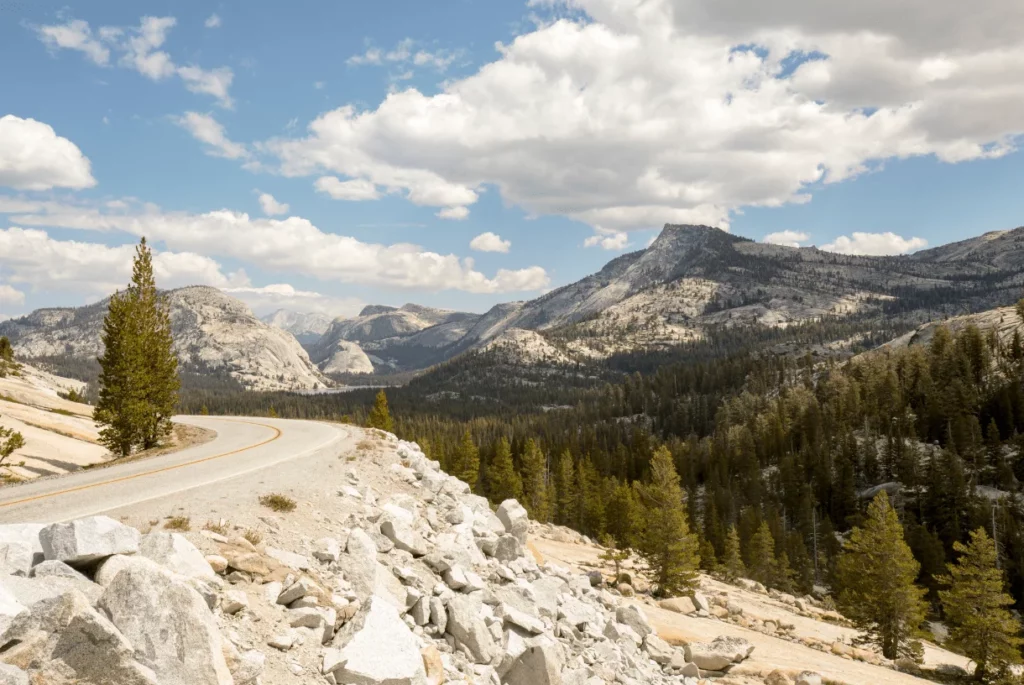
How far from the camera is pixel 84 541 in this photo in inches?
319

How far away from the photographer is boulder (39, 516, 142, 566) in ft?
26.3

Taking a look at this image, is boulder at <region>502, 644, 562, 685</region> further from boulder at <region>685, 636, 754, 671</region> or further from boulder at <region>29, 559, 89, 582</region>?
boulder at <region>685, 636, 754, 671</region>

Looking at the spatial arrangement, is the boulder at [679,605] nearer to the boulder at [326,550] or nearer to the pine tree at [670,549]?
the pine tree at [670,549]

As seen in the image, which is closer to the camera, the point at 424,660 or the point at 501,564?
the point at 424,660

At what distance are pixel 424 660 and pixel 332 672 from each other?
A: 6.70 ft

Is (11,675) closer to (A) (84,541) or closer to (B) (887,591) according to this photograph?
(A) (84,541)

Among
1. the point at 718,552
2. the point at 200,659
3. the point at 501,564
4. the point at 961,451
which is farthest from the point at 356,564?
the point at 961,451

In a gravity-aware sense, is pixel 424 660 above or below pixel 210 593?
below

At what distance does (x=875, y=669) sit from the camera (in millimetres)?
27781

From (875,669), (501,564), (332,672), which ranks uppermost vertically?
(332,672)

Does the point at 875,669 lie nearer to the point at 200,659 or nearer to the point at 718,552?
the point at 200,659

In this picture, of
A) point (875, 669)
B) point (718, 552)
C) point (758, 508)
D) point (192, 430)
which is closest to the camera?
point (875, 669)

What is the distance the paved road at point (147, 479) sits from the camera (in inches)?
571

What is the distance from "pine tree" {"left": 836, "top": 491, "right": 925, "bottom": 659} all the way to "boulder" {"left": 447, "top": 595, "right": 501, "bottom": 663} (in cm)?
4335
